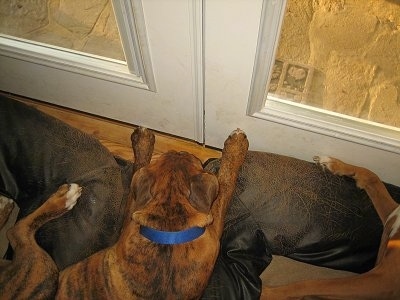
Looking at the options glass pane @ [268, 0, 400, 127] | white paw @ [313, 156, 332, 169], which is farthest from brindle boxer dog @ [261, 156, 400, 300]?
glass pane @ [268, 0, 400, 127]

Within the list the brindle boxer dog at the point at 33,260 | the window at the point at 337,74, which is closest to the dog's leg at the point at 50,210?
the brindle boxer dog at the point at 33,260

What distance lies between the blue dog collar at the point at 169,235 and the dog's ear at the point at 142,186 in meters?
0.16

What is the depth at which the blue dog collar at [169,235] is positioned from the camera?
1.59 meters

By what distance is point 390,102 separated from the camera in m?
2.21

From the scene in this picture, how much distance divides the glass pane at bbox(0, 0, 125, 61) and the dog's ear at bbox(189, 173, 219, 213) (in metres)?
0.88

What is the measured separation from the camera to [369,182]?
217cm

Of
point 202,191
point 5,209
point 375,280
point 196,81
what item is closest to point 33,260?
point 5,209

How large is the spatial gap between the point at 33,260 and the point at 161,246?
0.65 m

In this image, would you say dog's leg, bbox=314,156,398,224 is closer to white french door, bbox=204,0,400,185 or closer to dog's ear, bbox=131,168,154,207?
white french door, bbox=204,0,400,185

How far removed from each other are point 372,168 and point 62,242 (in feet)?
5.79

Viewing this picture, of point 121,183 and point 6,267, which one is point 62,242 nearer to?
point 6,267

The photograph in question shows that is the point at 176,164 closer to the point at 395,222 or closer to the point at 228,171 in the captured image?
the point at 228,171

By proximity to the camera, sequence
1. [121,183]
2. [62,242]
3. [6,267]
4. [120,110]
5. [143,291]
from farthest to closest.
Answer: [120,110] → [121,183] → [62,242] → [6,267] → [143,291]

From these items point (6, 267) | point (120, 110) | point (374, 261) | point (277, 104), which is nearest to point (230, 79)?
point (277, 104)
